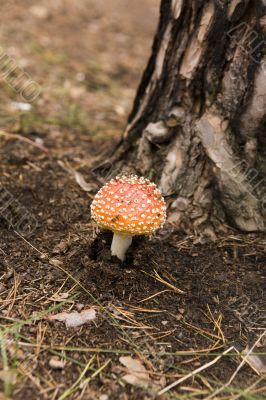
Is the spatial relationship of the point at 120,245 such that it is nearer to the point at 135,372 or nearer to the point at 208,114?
the point at 135,372

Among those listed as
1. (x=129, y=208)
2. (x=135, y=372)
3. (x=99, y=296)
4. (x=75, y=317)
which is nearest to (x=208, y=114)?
(x=129, y=208)

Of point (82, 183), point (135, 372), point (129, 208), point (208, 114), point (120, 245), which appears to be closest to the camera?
point (135, 372)

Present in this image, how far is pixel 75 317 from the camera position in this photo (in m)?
2.87

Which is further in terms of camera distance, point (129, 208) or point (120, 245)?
point (120, 245)

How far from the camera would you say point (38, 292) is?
3055mm

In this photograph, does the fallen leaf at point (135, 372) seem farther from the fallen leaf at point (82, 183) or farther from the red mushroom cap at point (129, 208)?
the fallen leaf at point (82, 183)

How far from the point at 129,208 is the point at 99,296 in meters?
0.64

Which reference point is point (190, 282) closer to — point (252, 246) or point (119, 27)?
point (252, 246)

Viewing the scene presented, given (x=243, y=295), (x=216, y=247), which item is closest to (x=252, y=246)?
(x=216, y=247)

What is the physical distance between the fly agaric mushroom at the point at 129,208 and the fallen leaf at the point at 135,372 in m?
0.77

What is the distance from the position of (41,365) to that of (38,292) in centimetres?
59

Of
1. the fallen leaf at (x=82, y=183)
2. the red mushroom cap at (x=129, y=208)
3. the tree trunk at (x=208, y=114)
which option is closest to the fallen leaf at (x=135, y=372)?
the red mushroom cap at (x=129, y=208)

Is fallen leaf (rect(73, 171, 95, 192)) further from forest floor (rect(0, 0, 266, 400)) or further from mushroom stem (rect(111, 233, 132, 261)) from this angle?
mushroom stem (rect(111, 233, 132, 261))

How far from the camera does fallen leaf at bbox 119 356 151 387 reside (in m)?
2.53
